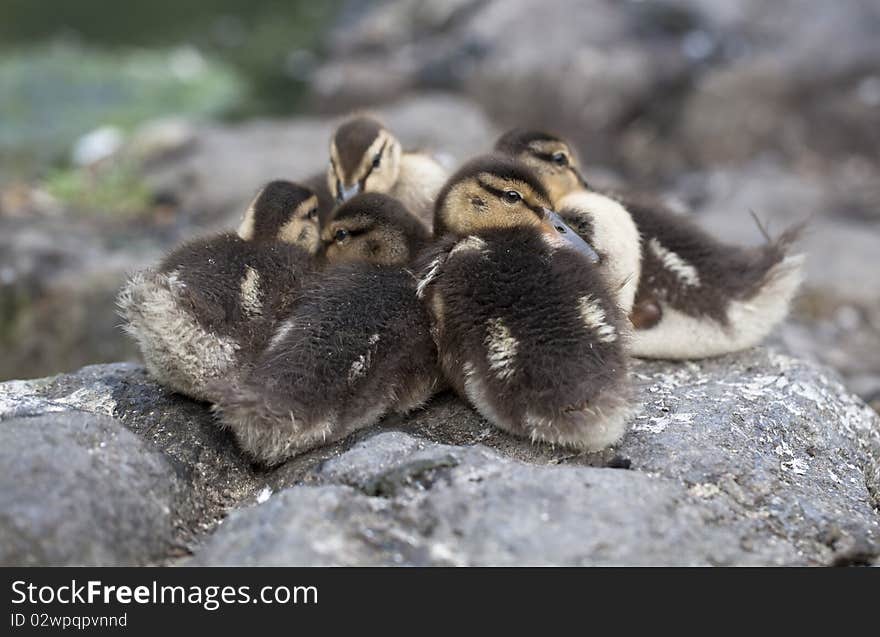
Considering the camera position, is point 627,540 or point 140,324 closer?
point 627,540

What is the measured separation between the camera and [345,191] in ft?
18.0

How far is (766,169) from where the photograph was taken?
1117 centimetres

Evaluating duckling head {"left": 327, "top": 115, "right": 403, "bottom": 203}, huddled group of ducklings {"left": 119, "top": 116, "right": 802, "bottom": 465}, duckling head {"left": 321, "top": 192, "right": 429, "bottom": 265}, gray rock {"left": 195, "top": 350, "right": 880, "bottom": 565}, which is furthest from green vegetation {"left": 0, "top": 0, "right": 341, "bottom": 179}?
gray rock {"left": 195, "top": 350, "right": 880, "bottom": 565}

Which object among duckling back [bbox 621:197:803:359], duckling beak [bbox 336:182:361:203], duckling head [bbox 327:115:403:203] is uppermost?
duckling head [bbox 327:115:403:203]

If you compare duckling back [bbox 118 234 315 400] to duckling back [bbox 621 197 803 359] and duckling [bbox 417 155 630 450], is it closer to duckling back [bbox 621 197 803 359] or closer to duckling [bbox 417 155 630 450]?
duckling [bbox 417 155 630 450]

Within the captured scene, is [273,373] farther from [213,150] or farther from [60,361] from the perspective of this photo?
[213,150]

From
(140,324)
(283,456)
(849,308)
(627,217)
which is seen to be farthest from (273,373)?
(849,308)

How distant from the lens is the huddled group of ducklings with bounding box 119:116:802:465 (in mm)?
3893

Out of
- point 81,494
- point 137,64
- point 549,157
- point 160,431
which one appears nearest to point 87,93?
point 137,64

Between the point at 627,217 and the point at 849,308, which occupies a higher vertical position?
the point at 627,217

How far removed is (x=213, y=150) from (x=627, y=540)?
26.2ft

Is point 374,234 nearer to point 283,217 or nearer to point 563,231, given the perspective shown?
point 283,217

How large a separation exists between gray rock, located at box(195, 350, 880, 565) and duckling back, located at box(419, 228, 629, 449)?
17cm

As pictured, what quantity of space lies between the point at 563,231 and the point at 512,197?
0.89 ft
